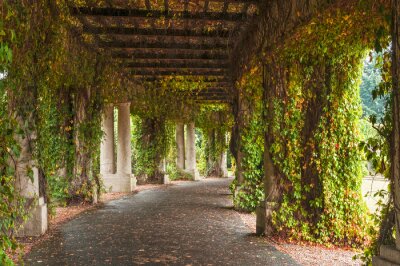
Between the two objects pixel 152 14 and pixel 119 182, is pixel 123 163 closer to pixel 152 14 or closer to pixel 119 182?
pixel 119 182

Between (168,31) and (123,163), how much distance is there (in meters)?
7.17

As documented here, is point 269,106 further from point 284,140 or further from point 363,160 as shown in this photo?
point 363,160

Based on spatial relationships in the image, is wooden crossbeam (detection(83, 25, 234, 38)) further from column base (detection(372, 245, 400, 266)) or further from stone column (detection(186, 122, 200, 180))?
stone column (detection(186, 122, 200, 180))

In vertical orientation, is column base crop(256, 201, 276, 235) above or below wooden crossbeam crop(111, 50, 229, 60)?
below

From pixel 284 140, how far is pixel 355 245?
1.95m

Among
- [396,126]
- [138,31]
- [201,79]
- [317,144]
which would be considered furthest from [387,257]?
[201,79]

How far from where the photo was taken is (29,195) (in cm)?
700

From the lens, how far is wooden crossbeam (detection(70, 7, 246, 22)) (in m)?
7.32

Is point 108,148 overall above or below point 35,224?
above

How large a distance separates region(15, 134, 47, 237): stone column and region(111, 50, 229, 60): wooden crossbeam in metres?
4.14

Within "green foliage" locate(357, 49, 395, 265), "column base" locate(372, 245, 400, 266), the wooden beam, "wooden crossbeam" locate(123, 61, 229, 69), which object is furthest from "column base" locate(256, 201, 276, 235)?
the wooden beam

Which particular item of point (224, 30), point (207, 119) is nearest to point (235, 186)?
point (224, 30)

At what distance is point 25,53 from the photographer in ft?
20.3

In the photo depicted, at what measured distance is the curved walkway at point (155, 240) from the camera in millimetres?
5652
